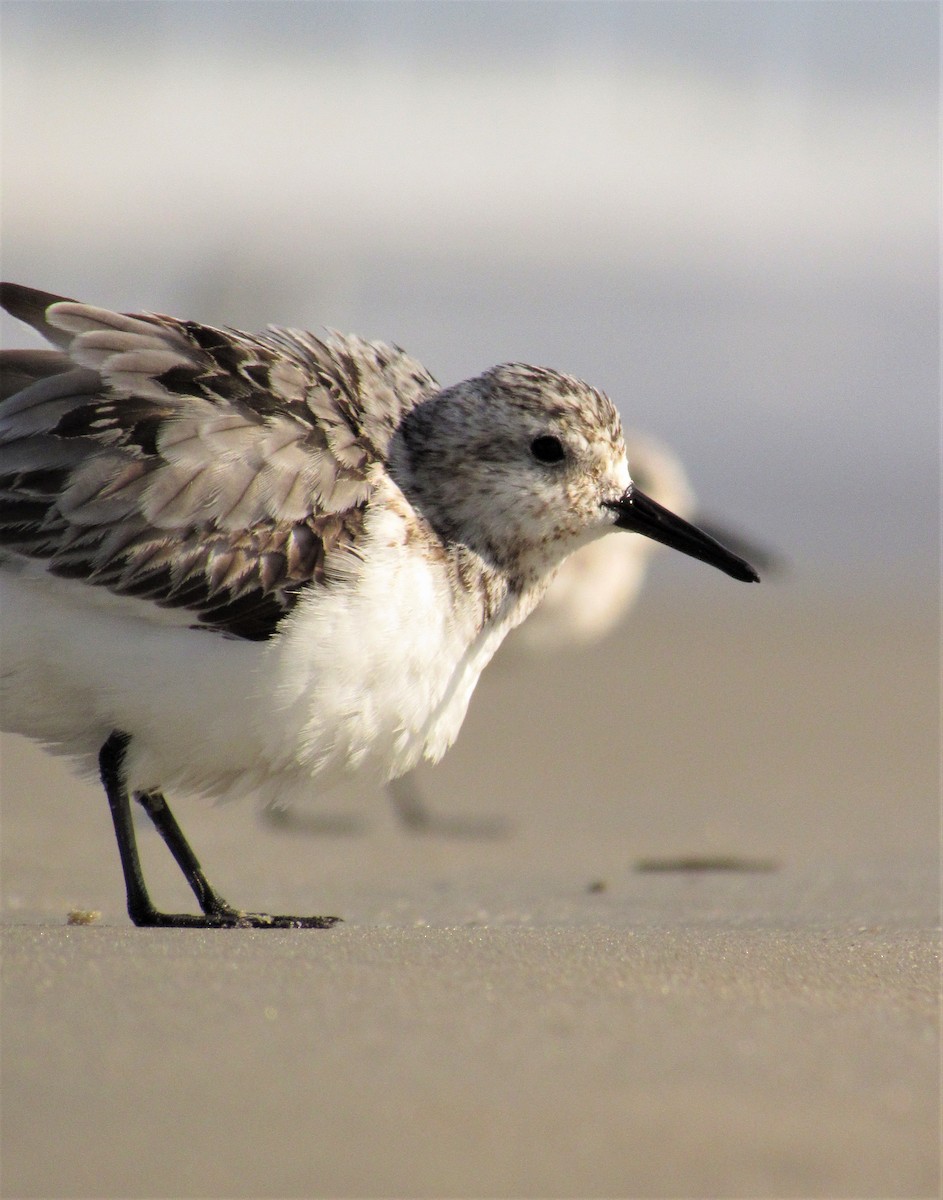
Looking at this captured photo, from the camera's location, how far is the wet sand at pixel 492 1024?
2246mm

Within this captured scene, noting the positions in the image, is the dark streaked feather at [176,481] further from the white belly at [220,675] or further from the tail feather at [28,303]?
the tail feather at [28,303]

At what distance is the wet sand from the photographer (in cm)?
225

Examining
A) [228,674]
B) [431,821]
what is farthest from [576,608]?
[228,674]

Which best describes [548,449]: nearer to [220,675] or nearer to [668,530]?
[668,530]

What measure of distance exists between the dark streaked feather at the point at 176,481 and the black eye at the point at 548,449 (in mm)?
602

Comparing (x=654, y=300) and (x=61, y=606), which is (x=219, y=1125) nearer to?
(x=61, y=606)

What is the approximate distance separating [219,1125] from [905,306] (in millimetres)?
24616

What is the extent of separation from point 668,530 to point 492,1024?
2.17 m

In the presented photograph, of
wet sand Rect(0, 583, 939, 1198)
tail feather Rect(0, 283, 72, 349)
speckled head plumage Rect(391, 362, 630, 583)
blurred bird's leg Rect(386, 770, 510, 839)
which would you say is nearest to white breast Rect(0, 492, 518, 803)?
speckled head plumage Rect(391, 362, 630, 583)

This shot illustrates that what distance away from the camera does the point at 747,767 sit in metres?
8.09

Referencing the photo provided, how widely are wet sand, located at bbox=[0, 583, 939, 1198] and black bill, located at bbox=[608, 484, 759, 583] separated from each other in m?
1.01

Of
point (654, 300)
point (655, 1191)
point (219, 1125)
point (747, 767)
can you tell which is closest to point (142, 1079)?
point (219, 1125)

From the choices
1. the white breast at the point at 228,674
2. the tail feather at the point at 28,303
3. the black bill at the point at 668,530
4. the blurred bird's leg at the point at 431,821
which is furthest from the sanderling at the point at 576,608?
the tail feather at the point at 28,303

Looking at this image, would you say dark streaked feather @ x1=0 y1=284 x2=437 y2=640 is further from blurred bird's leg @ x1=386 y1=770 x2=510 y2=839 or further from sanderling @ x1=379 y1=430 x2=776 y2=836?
sanderling @ x1=379 y1=430 x2=776 y2=836
